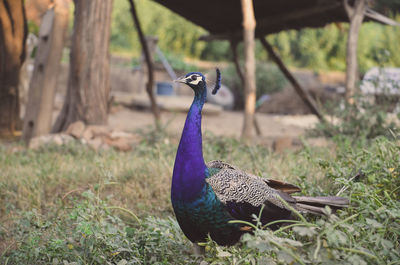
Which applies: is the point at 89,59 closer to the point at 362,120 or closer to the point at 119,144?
the point at 119,144

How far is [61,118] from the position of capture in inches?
233

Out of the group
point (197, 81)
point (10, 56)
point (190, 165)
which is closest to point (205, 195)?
point (190, 165)

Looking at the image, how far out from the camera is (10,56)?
6777 millimetres

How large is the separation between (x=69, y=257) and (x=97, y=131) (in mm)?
3306

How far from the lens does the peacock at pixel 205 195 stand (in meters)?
2.01

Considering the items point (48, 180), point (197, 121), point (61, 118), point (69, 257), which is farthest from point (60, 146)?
point (197, 121)

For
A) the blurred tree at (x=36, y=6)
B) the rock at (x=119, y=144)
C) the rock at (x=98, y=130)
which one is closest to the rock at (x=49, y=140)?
the rock at (x=98, y=130)

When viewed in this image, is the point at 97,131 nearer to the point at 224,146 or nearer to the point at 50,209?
the point at 224,146

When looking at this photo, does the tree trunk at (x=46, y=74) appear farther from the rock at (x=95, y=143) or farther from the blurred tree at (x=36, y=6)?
the rock at (x=95, y=143)

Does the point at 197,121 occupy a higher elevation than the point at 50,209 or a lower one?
higher

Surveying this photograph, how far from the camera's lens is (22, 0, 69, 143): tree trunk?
5.85 m

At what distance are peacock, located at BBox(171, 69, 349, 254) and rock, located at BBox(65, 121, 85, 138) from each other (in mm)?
3508

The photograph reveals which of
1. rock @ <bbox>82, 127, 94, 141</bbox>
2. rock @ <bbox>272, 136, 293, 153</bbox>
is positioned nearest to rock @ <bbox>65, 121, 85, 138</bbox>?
rock @ <bbox>82, 127, 94, 141</bbox>

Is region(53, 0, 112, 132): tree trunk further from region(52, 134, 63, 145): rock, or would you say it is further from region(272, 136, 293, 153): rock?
region(272, 136, 293, 153): rock
